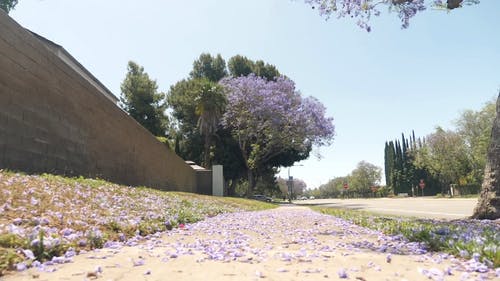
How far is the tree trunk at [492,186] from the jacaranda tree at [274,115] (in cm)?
2740

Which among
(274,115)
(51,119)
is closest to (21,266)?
(51,119)

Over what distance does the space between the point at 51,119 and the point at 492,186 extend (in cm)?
1074

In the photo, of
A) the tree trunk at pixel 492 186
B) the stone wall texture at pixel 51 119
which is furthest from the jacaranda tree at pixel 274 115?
the tree trunk at pixel 492 186

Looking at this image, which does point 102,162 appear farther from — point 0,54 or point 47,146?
point 0,54

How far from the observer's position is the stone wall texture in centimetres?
829

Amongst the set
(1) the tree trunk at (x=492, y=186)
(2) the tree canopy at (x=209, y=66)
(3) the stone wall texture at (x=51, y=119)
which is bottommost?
(1) the tree trunk at (x=492, y=186)

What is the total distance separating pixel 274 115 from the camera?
1479 inches

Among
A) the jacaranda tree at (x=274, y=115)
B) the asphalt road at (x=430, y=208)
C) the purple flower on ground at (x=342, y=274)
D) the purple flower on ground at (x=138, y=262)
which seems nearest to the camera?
the purple flower on ground at (x=342, y=274)

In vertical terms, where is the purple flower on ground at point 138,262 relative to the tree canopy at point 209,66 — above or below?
below

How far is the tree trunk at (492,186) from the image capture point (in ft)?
31.9

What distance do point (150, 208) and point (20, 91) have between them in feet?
12.3

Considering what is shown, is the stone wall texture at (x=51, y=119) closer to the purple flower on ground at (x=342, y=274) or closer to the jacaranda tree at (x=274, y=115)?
the purple flower on ground at (x=342, y=274)

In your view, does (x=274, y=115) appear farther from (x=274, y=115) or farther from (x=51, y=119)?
(x=51, y=119)

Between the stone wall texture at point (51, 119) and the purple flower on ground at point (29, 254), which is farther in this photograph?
the stone wall texture at point (51, 119)
